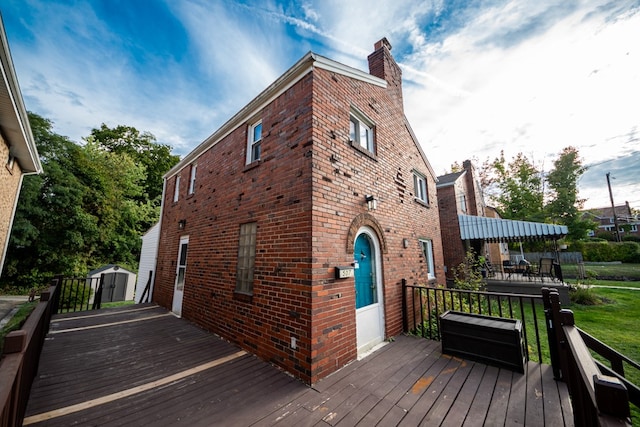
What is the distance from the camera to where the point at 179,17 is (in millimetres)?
6258

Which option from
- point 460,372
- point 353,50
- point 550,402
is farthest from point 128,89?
point 550,402

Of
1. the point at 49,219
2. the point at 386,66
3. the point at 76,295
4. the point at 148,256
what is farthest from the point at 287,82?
the point at 49,219

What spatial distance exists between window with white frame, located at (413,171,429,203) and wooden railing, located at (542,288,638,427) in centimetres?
535

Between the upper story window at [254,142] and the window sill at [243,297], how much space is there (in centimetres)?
314

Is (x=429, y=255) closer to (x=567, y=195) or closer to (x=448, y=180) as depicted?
(x=448, y=180)

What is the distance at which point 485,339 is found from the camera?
3.87 meters

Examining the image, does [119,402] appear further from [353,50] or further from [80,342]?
[353,50]

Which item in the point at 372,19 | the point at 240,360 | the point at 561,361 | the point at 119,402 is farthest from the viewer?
the point at 372,19

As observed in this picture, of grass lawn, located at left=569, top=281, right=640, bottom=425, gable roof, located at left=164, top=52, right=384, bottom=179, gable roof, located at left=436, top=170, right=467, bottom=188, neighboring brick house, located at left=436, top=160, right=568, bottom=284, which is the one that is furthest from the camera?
gable roof, located at left=436, top=170, right=467, bottom=188

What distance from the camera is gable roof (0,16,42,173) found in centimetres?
443

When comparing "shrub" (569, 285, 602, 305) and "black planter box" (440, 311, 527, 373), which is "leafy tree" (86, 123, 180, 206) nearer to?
"black planter box" (440, 311, 527, 373)

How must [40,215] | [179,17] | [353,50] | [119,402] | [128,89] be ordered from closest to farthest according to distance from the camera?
1. [119,402]
2. [179,17]
3. [353,50]
4. [128,89]
5. [40,215]

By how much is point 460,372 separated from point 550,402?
3.35 ft

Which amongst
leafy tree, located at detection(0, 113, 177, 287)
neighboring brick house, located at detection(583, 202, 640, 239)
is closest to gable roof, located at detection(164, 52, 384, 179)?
leafy tree, located at detection(0, 113, 177, 287)
